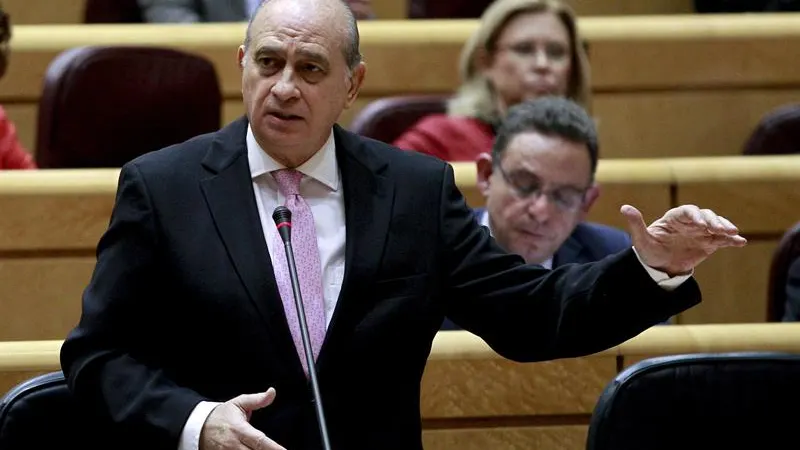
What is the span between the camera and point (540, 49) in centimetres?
145

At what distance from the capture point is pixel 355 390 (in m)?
0.78

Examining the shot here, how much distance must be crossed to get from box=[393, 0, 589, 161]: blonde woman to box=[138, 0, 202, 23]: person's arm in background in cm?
40

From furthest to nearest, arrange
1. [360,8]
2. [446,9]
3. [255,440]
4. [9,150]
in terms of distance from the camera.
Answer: [446,9]
[360,8]
[9,150]
[255,440]

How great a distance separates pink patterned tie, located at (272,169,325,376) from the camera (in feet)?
2.53

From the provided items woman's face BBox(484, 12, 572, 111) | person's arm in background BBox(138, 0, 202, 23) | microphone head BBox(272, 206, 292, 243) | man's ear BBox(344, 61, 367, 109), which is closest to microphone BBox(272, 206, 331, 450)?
microphone head BBox(272, 206, 292, 243)

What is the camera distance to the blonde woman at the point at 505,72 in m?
1.44

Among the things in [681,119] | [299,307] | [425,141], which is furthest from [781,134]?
[299,307]

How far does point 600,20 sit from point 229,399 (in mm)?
1100

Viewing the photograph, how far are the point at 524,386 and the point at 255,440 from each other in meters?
0.38

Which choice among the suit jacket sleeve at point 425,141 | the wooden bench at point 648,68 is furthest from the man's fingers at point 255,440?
the wooden bench at point 648,68

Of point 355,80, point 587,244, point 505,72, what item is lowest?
point 587,244

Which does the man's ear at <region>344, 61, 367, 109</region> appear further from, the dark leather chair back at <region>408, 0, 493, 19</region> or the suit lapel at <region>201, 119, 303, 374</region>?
the dark leather chair back at <region>408, 0, 493, 19</region>

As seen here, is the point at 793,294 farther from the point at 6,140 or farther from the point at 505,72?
the point at 6,140

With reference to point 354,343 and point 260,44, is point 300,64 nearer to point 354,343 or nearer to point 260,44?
point 260,44
